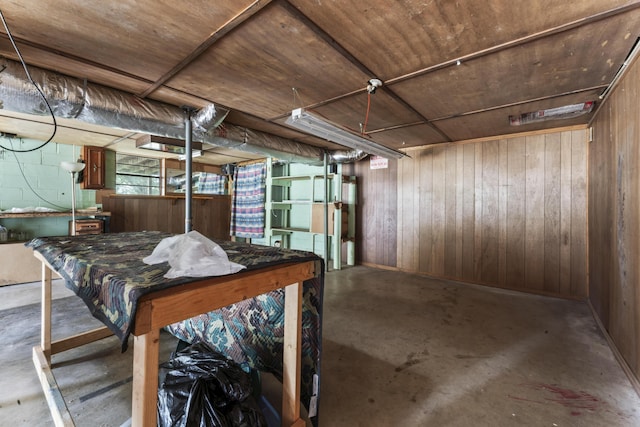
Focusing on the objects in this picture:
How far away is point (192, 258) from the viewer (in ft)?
3.37

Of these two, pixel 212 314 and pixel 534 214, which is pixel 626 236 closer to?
pixel 534 214

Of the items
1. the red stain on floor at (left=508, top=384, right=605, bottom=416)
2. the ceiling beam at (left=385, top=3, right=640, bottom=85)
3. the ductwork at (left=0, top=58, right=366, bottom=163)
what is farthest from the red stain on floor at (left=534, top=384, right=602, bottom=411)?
the ductwork at (left=0, top=58, right=366, bottom=163)

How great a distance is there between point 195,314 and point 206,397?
0.49 metres

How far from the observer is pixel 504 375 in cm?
176

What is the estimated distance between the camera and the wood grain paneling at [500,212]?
10.5 ft

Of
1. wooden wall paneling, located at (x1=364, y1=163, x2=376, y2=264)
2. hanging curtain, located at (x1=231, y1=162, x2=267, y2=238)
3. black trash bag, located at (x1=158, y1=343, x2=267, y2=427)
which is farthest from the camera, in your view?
hanging curtain, located at (x1=231, y1=162, x2=267, y2=238)

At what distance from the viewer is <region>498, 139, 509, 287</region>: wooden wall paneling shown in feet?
11.7

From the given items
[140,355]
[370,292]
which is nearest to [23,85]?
[140,355]

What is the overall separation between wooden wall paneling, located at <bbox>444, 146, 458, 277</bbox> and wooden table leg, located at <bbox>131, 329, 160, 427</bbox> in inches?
159

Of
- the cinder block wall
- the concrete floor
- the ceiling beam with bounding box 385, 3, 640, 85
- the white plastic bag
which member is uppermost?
the ceiling beam with bounding box 385, 3, 640, 85

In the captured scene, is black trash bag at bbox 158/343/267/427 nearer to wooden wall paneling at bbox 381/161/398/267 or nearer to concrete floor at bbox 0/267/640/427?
concrete floor at bbox 0/267/640/427

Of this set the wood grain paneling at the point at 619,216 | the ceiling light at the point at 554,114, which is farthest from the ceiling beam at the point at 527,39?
the ceiling light at the point at 554,114

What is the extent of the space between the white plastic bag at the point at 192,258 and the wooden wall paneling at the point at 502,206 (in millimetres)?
3793

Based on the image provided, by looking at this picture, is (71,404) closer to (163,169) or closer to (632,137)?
(632,137)
